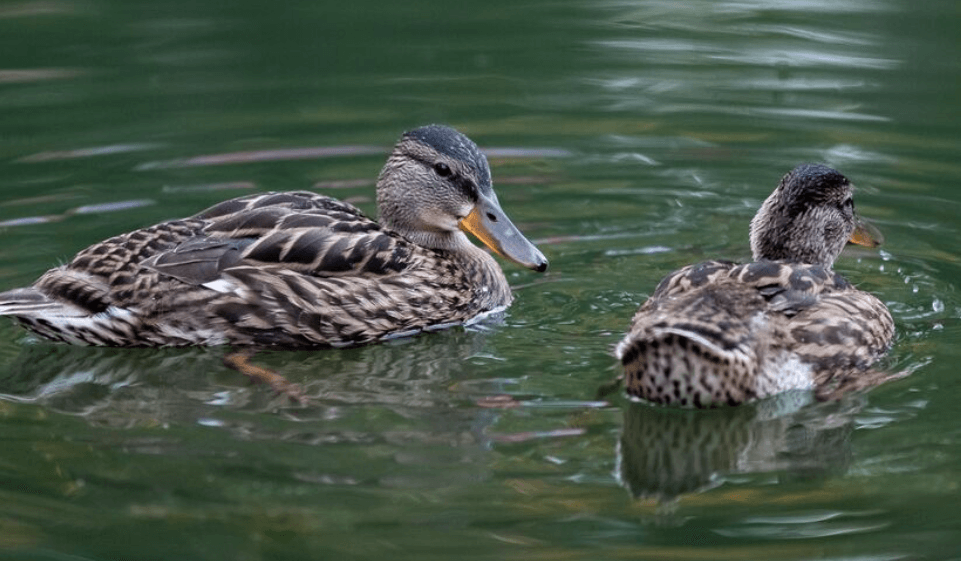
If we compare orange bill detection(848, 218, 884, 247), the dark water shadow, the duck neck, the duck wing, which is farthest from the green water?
the duck wing

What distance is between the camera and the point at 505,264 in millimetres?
9711

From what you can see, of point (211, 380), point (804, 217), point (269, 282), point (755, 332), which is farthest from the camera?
point (804, 217)

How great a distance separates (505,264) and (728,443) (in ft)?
10.5

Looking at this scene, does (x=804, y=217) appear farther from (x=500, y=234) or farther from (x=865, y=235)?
(x=500, y=234)

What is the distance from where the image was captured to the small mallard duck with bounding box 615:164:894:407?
676 centimetres

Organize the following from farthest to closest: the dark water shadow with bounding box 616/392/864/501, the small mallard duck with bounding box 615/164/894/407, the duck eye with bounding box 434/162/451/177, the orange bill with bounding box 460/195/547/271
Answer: the duck eye with bounding box 434/162/451/177
the orange bill with bounding box 460/195/547/271
the small mallard duck with bounding box 615/164/894/407
the dark water shadow with bounding box 616/392/864/501

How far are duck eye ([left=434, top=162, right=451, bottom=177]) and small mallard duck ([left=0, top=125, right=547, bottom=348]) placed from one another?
0.01 metres

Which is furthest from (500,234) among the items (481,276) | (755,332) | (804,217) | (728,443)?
(728,443)

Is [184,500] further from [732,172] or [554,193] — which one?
[732,172]

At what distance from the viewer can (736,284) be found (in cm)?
732

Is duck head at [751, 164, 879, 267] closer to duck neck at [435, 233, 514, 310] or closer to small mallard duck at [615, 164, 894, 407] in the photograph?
small mallard duck at [615, 164, 894, 407]

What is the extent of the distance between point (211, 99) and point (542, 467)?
6.22 meters

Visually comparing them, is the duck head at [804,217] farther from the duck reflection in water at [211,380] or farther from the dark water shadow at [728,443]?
the duck reflection in water at [211,380]

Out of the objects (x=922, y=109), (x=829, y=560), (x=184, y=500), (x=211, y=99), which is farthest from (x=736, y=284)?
(x=211, y=99)
